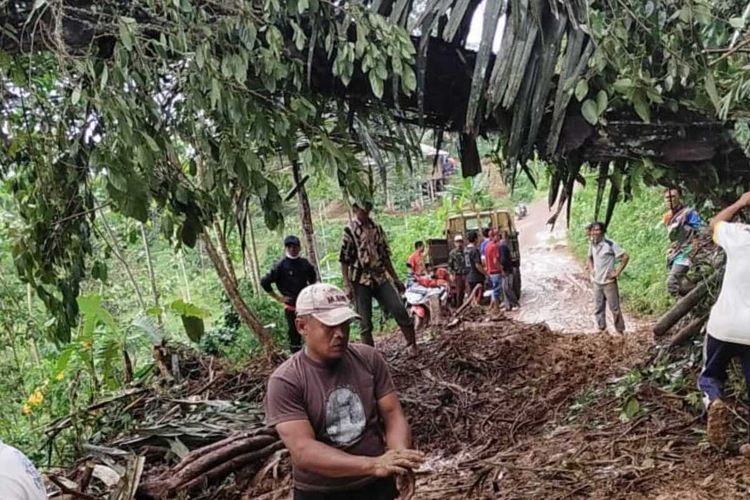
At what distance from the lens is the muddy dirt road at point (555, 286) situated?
10.8 meters

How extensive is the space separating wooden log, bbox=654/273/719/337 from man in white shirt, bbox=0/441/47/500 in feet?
Result: 14.4

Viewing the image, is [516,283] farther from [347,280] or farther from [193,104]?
[193,104]

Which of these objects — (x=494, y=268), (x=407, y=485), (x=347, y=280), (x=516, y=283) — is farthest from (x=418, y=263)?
(x=407, y=485)

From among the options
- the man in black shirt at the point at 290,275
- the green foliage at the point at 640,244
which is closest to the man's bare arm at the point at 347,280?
the man in black shirt at the point at 290,275

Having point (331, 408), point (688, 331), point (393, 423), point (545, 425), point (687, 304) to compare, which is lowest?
point (545, 425)

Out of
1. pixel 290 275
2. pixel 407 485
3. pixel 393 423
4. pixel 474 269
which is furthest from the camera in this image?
pixel 474 269

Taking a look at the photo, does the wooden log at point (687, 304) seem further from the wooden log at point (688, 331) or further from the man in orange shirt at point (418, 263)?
the man in orange shirt at point (418, 263)

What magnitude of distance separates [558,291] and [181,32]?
12.4 m

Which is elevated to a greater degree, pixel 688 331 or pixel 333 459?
pixel 333 459

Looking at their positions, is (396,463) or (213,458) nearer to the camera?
(396,463)

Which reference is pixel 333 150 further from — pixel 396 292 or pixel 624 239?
pixel 624 239

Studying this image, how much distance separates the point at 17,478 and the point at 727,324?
3428 millimetres

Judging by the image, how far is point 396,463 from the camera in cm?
236

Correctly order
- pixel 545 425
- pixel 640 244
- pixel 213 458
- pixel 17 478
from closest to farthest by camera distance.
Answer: pixel 17 478
pixel 213 458
pixel 545 425
pixel 640 244
